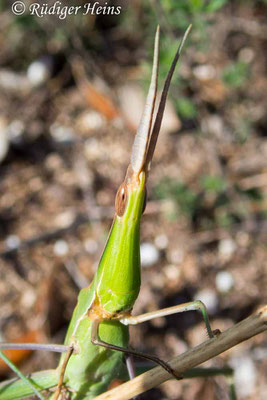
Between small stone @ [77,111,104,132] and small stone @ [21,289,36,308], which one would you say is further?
small stone @ [77,111,104,132]

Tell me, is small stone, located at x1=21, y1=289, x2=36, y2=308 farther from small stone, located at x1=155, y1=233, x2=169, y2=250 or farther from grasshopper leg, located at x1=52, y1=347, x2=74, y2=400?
grasshopper leg, located at x1=52, y1=347, x2=74, y2=400

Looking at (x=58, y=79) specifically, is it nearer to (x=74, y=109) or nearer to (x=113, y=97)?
(x=74, y=109)

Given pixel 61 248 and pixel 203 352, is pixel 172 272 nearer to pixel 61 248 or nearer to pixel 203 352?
pixel 61 248

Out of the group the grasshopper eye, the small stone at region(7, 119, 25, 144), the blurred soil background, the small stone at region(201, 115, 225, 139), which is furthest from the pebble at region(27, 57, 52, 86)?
the grasshopper eye

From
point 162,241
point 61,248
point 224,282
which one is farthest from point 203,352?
point 61,248

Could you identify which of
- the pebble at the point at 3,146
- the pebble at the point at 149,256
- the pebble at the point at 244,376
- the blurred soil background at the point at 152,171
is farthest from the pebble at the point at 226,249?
the pebble at the point at 3,146

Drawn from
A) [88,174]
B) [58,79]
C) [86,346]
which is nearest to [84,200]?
[88,174]
